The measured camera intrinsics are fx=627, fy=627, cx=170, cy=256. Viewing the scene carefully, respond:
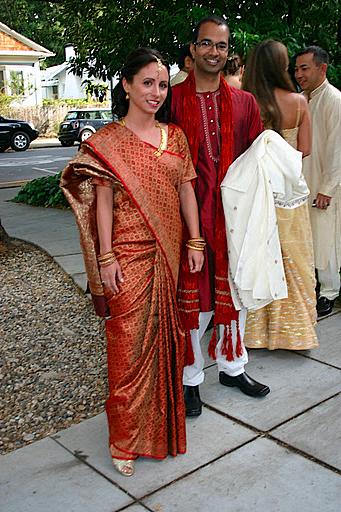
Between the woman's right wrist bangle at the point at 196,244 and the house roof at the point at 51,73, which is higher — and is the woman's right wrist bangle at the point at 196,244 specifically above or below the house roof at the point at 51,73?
below

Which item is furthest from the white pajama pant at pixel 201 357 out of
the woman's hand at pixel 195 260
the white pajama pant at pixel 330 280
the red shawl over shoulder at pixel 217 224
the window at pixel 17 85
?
the window at pixel 17 85

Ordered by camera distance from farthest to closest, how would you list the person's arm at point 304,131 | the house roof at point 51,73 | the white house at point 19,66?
the house roof at point 51,73
the white house at point 19,66
the person's arm at point 304,131

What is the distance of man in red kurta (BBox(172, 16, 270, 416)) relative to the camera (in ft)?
9.62

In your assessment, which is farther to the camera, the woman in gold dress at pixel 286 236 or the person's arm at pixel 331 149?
the person's arm at pixel 331 149

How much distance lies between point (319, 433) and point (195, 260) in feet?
3.43

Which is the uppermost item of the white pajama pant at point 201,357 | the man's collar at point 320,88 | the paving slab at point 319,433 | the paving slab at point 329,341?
the man's collar at point 320,88

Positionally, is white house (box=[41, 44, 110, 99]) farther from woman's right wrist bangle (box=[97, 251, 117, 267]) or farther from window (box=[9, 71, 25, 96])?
woman's right wrist bangle (box=[97, 251, 117, 267])

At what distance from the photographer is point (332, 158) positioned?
4.39m

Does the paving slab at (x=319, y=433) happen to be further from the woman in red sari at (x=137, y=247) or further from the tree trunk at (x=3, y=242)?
the tree trunk at (x=3, y=242)

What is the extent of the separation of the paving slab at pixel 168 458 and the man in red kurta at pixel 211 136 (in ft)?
0.47

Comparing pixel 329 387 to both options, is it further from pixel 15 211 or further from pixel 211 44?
pixel 15 211

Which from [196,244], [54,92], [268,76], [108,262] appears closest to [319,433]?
[196,244]

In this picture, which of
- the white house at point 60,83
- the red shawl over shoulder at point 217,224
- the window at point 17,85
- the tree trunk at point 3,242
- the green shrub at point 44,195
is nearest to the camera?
the red shawl over shoulder at point 217,224

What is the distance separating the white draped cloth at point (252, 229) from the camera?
3.00 m
